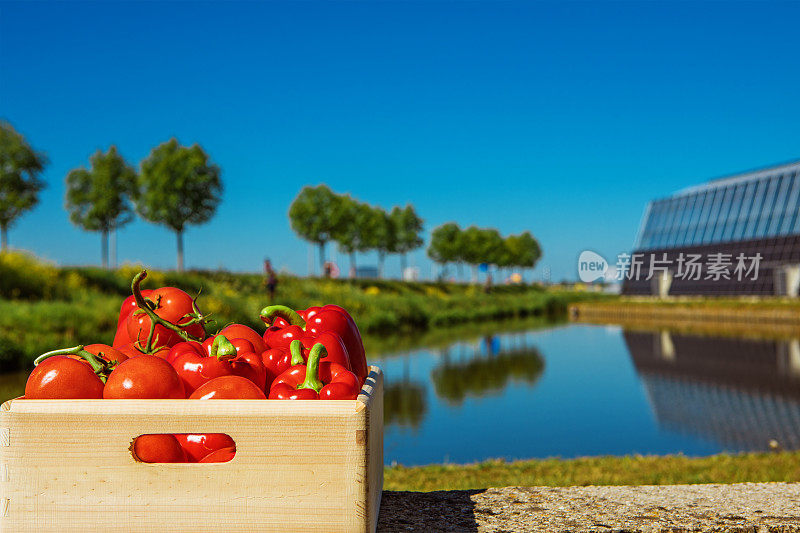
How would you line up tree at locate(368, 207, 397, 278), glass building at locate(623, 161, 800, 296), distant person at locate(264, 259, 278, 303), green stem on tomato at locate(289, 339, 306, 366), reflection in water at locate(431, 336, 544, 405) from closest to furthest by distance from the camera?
green stem on tomato at locate(289, 339, 306, 366)
reflection in water at locate(431, 336, 544, 405)
distant person at locate(264, 259, 278, 303)
glass building at locate(623, 161, 800, 296)
tree at locate(368, 207, 397, 278)

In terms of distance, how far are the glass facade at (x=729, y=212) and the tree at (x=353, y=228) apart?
20.5 m

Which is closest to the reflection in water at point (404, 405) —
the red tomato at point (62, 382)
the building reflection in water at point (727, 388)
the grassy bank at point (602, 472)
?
the grassy bank at point (602, 472)

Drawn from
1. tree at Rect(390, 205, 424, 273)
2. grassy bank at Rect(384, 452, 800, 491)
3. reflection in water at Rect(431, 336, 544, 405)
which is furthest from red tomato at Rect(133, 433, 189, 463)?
tree at Rect(390, 205, 424, 273)

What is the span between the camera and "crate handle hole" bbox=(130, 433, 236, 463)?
5.16ft

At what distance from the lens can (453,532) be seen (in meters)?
1.91

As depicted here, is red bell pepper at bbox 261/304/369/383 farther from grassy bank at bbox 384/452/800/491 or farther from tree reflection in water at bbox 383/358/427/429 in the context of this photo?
tree reflection in water at bbox 383/358/427/429

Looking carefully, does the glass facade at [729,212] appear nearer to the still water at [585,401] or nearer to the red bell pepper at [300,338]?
the still water at [585,401]

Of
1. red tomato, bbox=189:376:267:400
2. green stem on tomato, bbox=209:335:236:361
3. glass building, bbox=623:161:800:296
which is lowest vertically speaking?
red tomato, bbox=189:376:267:400

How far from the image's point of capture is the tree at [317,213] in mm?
45594

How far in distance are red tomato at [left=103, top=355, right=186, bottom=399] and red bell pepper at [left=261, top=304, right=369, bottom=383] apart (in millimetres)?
486

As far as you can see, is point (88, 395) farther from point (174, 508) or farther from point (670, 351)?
point (670, 351)

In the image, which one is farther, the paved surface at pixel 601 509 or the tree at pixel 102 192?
the tree at pixel 102 192

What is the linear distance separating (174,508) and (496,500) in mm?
1104

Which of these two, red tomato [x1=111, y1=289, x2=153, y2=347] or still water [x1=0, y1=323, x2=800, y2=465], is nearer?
red tomato [x1=111, y1=289, x2=153, y2=347]
